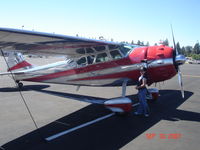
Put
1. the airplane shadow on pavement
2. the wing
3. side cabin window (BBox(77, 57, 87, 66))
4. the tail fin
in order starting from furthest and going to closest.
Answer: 1. the tail fin
2. side cabin window (BBox(77, 57, 87, 66))
3. the wing
4. the airplane shadow on pavement

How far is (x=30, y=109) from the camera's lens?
7191 mm

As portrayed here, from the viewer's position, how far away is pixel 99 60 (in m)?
7.51

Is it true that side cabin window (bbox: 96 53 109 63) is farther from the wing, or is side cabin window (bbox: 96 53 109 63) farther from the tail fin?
the tail fin

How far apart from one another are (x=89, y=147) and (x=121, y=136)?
0.91m

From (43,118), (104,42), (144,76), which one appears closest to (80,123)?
(43,118)

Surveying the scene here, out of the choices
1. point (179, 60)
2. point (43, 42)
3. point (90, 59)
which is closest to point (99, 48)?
point (90, 59)

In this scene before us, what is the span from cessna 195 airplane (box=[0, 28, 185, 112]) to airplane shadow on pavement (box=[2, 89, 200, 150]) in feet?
2.31

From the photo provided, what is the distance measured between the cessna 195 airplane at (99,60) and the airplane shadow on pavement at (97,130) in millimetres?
703

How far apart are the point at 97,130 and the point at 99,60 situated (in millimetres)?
3158

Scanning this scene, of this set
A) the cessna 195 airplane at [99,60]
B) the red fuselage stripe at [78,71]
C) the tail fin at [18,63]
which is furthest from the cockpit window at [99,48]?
the tail fin at [18,63]

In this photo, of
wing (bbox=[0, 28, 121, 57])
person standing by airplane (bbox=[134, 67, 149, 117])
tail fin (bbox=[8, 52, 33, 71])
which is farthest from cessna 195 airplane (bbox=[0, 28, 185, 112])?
tail fin (bbox=[8, 52, 33, 71])

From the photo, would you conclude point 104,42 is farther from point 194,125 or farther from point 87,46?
point 194,125

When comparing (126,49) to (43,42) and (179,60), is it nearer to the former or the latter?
(179,60)

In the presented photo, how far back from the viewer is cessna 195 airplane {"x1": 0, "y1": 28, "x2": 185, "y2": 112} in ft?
19.2
